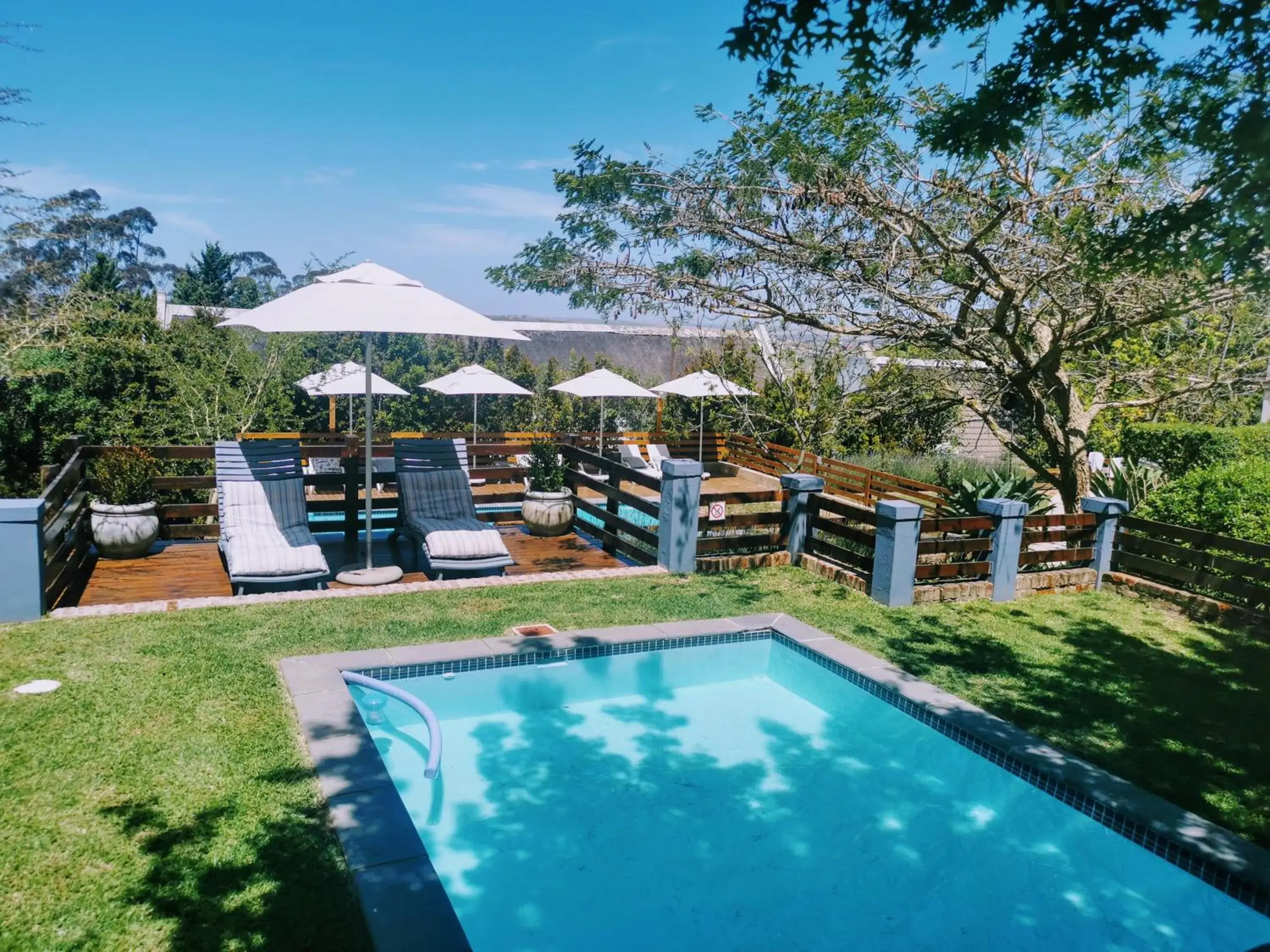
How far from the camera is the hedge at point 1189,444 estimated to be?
13.2m

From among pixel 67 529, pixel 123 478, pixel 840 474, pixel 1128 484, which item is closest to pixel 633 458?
pixel 840 474

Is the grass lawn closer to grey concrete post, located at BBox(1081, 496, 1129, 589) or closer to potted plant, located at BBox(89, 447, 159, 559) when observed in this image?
grey concrete post, located at BBox(1081, 496, 1129, 589)

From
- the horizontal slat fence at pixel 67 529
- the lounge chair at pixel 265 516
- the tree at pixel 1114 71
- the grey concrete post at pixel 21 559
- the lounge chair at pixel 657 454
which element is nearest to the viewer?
the tree at pixel 1114 71

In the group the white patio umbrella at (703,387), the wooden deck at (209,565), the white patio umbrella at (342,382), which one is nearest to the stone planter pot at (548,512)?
the wooden deck at (209,565)

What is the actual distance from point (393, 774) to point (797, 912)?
102 inches

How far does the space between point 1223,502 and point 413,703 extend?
26.5 feet

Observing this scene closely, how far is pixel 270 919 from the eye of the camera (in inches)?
124

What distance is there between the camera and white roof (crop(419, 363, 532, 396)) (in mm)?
15852

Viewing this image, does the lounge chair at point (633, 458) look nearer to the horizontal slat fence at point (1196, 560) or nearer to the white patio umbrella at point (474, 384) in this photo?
the white patio umbrella at point (474, 384)

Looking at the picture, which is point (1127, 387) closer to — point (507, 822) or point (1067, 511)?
point (1067, 511)

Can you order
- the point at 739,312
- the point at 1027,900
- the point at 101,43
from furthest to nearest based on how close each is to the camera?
the point at 101,43 < the point at 739,312 < the point at 1027,900

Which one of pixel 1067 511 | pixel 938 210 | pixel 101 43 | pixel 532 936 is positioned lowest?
pixel 532 936

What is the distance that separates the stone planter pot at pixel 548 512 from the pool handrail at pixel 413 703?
4.88 metres

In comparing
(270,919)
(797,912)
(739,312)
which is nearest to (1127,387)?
(739,312)
